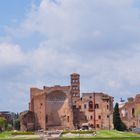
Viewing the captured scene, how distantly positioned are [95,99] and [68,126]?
1398 cm

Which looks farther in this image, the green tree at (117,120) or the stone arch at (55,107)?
the stone arch at (55,107)

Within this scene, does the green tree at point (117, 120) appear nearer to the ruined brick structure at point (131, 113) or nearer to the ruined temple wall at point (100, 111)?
the ruined brick structure at point (131, 113)

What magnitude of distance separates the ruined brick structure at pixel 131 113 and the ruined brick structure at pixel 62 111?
11.2 feet

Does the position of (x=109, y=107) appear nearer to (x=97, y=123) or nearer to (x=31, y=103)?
(x=97, y=123)

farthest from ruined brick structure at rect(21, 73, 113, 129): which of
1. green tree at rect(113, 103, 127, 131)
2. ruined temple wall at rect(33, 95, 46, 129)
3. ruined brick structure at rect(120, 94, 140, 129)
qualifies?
green tree at rect(113, 103, 127, 131)

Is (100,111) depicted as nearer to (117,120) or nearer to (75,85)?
(75,85)

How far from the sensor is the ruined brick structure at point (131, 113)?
381 ft

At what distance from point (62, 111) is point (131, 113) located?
49.5 feet

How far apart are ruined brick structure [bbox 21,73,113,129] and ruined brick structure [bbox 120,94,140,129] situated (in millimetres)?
3406

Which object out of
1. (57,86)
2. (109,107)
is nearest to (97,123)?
(109,107)

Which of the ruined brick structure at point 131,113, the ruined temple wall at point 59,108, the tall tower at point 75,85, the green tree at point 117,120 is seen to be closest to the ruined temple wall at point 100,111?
the ruined brick structure at point 131,113

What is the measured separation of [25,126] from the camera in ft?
391

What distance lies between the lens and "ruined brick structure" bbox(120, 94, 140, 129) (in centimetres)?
11619

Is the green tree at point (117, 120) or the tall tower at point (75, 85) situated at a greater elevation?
the tall tower at point (75, 85)
